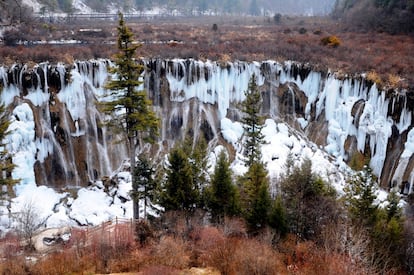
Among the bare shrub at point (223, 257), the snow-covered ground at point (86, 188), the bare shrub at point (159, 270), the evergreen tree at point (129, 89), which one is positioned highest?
the evergreen tree at point (129, 89)

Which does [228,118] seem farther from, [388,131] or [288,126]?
[388,131]

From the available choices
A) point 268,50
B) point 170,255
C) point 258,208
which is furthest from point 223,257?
point 268,50

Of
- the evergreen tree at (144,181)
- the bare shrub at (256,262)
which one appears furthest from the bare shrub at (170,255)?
the evergreen tree at (144,181)

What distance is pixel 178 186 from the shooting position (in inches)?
879

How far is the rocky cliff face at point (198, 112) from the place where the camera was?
32.6m

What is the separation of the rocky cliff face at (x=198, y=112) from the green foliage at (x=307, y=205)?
10897 millimetres

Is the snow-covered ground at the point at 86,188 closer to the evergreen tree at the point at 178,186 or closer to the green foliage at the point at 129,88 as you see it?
→ the evergreen tree at the point at 178,186

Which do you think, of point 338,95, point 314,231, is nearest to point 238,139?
point 338,95

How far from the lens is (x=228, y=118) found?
128ft

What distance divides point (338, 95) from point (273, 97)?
6692 mm

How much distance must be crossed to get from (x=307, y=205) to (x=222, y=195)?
5.16 m

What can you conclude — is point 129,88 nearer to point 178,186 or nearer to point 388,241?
point 178,186

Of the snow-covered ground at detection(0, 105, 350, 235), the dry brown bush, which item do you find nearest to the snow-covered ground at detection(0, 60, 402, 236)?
the snow-covered ground at detection(0, 105, 350, 235)

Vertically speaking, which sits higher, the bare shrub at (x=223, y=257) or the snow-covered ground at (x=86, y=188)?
the bare shrub at (x=223, y=257)
